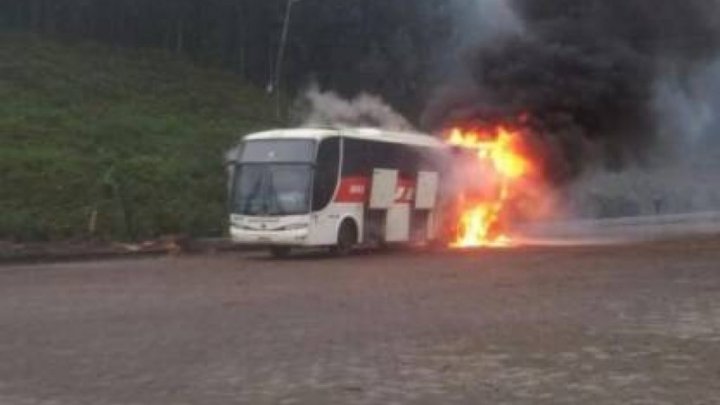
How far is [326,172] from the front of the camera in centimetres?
2589

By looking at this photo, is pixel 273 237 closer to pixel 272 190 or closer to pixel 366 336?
pixel 272 190

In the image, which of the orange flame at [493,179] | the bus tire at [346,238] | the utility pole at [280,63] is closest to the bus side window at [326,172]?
the bus tire at [346,238]

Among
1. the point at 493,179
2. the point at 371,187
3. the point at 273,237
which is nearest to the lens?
the point at 273,237

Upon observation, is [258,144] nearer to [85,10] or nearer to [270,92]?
[270,92]

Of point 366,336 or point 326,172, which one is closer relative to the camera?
point 366,336

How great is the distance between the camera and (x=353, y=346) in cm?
1160

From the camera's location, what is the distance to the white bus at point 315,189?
2556 centimetres

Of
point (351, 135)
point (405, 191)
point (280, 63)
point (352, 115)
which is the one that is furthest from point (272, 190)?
point (280, 63)

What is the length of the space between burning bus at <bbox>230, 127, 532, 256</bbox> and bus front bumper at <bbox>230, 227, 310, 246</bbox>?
0.07 feet

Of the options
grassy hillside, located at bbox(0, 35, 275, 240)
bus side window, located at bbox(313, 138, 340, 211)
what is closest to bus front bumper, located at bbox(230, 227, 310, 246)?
bus side window, located at bbox(313, 138, 340, 211)

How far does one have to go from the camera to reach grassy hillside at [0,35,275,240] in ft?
104

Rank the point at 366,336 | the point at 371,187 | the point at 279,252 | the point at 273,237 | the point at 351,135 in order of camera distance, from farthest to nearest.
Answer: the point at 279,252 < the point at 371,187 < the point at 351,135 < the point at 273,237 < the point at 366,336

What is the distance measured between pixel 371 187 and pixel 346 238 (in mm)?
1395

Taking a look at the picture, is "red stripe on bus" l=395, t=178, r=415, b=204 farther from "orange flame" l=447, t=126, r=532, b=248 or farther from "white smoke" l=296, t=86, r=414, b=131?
"white smoke" l=296, t=86, r=414, b=131
